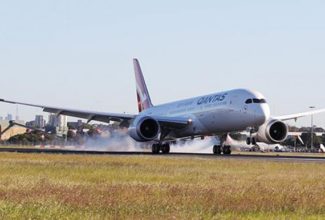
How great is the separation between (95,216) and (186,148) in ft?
197

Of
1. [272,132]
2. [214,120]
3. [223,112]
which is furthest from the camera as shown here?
[272,132]

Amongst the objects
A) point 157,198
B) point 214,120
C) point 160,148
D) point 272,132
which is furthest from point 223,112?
point 157,198

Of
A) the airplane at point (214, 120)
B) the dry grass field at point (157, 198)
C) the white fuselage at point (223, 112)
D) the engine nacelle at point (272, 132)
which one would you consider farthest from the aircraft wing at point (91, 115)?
the dry grass field at point (157, 198)

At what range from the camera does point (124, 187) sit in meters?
18.2

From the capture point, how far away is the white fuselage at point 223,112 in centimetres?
A: 5131

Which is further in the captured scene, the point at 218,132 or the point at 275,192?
the point at 218,132

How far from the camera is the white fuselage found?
51.3 meters

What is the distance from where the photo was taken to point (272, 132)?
182ft

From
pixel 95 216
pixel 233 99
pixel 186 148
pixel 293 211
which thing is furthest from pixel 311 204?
pixel 186 148

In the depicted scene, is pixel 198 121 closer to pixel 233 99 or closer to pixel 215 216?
pixel 233 99

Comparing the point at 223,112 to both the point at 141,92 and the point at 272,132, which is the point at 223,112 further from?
the point at 141,92

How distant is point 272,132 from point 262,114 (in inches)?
202

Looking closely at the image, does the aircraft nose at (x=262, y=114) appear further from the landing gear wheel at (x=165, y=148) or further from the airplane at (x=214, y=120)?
the landing gear wheel at (x=165, y=148)

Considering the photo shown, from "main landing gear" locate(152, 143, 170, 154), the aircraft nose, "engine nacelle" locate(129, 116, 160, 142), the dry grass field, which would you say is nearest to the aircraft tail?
"main landing gear" locate(152, 143, 170, 154)
